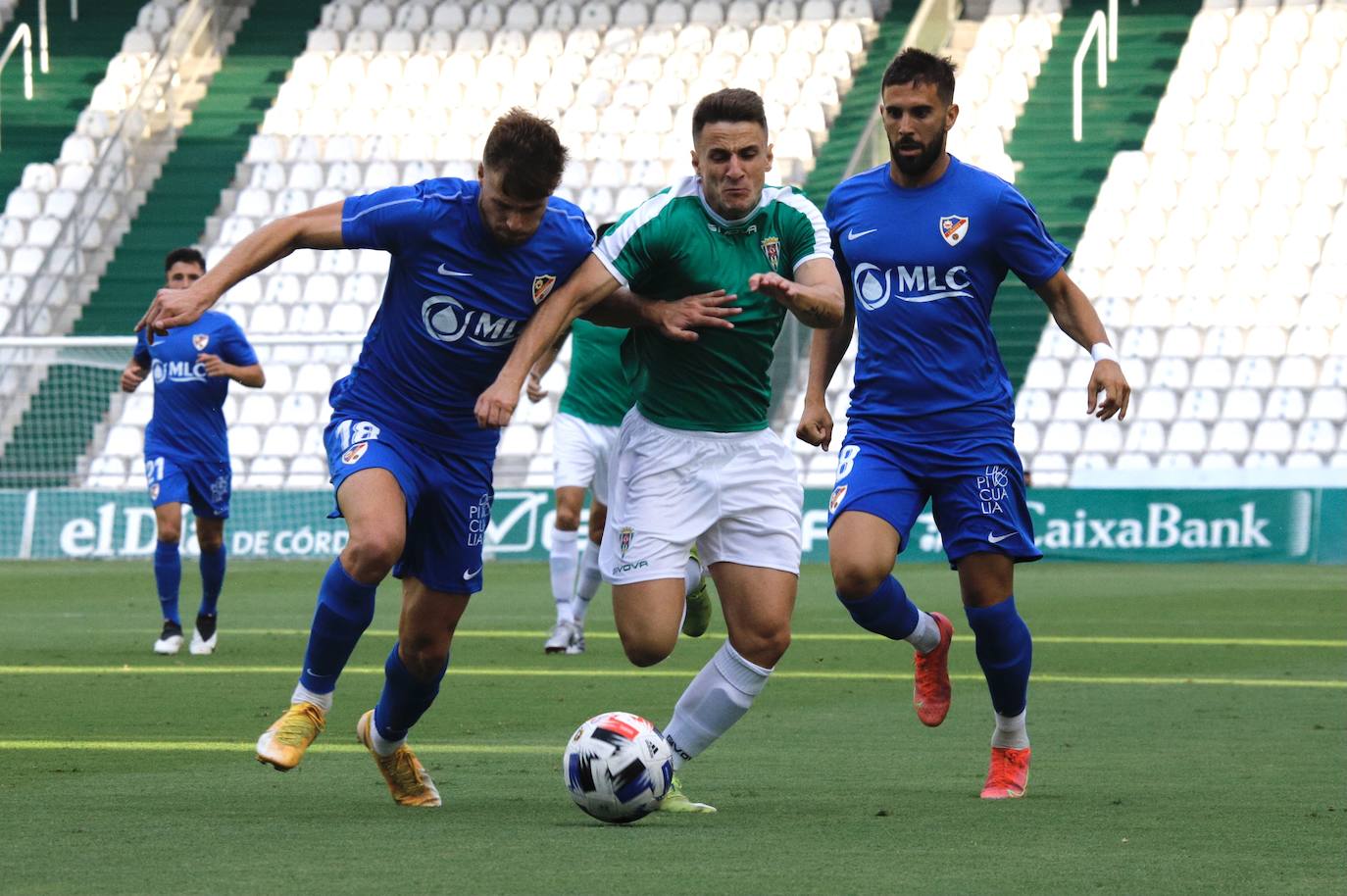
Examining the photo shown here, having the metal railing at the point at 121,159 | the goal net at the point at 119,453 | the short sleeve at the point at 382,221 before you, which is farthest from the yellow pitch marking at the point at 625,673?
the metal railing at the point at 121,159

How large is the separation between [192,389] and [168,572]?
108 centimetres

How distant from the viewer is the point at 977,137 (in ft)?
88.3

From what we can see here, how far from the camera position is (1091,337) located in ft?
20.5

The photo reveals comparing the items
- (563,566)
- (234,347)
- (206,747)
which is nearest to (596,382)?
(563,566)

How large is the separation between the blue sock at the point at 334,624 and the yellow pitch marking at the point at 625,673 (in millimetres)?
4222

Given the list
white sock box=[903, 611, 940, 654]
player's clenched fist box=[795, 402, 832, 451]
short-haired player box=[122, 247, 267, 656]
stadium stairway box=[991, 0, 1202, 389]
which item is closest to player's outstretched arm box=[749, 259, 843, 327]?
player's clenched fist box=[795, 402, 832, 451]

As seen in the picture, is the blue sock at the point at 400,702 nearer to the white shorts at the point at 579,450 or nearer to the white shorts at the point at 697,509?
the white shorts at the point at 697,509

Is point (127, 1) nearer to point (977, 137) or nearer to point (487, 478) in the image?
A: point (977, 137)

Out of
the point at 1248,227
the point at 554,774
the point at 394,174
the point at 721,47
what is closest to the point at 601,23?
the point at 721,47

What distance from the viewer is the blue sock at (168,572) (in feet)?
39.0

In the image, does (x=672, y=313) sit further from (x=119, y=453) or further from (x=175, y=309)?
(x=119, y=453)

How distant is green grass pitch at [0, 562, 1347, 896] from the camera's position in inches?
183

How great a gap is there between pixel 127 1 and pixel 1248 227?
16886mm

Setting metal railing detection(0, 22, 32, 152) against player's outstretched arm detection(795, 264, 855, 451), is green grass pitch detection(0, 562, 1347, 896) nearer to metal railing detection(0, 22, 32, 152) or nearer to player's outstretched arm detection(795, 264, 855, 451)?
player's outstretched arm detection(795, 264, 855, 451)
